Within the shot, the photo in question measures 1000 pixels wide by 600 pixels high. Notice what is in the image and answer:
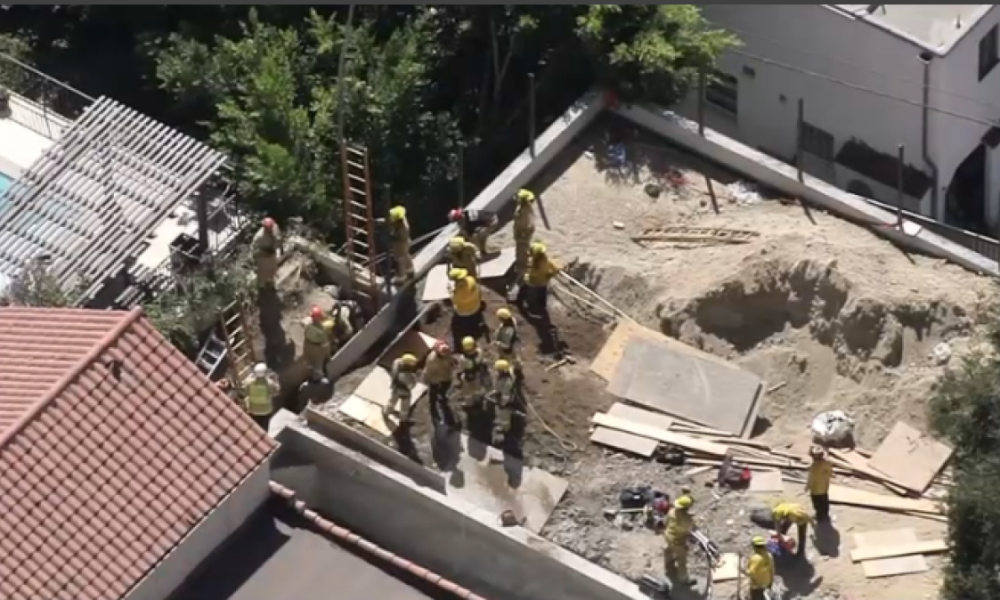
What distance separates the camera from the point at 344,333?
21.6 meters

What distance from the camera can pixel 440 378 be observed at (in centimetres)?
2059

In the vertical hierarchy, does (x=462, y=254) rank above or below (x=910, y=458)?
above

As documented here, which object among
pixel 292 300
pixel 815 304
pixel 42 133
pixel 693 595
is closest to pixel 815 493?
pixel 693 595

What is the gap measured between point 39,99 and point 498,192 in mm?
8470

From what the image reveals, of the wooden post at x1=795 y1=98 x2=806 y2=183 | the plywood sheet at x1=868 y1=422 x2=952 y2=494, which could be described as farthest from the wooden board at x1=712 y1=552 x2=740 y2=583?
the wooden post at x1=795 y1=98 x2=806 y2=183

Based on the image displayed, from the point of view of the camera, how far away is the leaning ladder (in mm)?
21344

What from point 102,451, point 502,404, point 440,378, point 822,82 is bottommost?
point 502,404

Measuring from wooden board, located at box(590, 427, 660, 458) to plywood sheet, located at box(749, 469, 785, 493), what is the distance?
1.36m

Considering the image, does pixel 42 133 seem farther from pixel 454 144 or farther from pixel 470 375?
pixel 470 375

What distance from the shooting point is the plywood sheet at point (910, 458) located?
19.9 meters

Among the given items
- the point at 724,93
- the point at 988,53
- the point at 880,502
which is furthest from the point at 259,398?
the point at 988,53

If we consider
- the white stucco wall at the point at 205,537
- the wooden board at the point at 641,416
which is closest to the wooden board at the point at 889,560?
the wooden board at the point at 641,416

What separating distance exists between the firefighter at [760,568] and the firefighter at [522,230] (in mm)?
5881

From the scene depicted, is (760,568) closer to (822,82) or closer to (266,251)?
(266,251)
